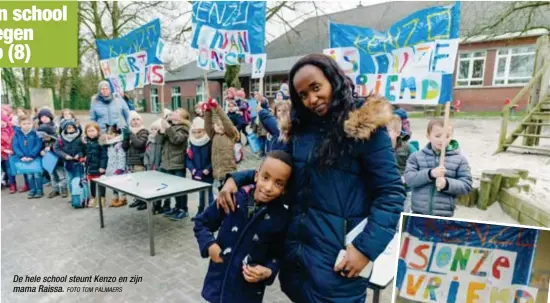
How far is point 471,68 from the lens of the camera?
A: 19594mm

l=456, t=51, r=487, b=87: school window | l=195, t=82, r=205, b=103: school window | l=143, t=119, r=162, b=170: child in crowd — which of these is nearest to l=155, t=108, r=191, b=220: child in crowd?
l=143, t=119, r=162, b=170: child in crowd

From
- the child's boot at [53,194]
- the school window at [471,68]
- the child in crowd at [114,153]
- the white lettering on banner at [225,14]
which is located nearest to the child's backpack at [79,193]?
the child in crowd at [114,153]

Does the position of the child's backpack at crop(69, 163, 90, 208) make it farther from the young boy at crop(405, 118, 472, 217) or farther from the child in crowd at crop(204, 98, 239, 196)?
the young boy at crop(405, 118, 472, 217)

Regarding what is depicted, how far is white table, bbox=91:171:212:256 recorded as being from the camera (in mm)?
3740

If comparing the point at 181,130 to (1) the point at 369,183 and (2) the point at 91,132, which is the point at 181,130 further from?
(1) the point at 369,183

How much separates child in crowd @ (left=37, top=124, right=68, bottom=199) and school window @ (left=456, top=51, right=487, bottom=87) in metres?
20.6

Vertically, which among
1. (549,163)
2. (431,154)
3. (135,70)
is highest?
(135,70)

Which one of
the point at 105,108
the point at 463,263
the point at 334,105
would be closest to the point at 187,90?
the point at 105,108

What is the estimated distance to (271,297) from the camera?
3.03 m

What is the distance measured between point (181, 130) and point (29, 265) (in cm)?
240

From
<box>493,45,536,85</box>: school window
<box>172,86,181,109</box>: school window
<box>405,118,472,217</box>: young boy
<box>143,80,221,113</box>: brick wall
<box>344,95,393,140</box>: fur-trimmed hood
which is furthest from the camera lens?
<box>172,86,181,109</box>: school window

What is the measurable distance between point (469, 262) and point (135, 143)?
15.9ft

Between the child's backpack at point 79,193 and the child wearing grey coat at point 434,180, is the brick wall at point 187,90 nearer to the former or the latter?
the child's backpack at point 79,193

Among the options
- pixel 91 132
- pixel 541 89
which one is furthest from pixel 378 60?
pixel 541 89
